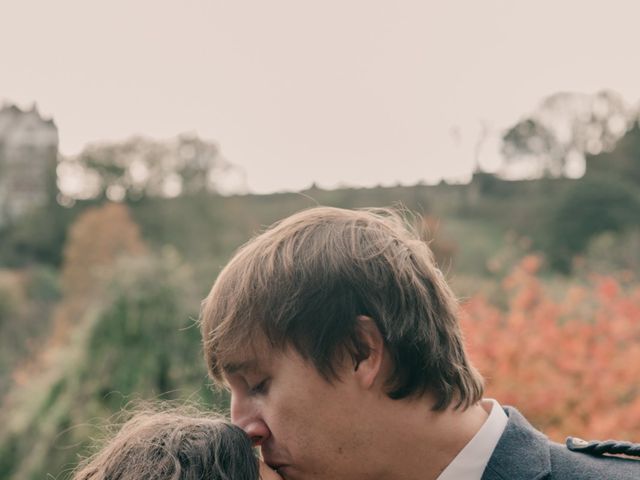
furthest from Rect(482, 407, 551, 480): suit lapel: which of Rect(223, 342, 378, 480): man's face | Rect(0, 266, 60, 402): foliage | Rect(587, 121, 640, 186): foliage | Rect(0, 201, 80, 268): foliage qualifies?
Rect(0, 201, 80, 268): foliage

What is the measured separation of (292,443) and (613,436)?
Result: 365cm

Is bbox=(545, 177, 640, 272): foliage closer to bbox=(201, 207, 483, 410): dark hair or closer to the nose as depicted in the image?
bbox=(201, 207, 483, 410): dark hair

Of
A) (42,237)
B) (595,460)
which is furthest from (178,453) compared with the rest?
(42,237)

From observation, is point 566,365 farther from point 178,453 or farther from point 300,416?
point 178,453

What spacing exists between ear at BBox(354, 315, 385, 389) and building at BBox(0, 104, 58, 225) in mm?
33576

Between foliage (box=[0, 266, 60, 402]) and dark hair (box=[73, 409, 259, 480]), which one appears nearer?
dark hair (box=[73, 409, 259, 480])

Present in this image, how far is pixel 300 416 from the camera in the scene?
1971 mm

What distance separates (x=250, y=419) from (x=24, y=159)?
36320 mm

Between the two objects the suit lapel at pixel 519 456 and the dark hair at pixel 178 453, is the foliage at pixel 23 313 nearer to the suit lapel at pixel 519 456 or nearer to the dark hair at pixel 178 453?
the dark hair at pixel 178 453

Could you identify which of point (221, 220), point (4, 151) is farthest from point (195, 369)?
point (4, 151)

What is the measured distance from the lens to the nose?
200 cm

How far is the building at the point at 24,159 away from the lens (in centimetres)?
3519

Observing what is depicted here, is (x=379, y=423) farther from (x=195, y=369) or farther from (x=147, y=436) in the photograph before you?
(x=195, y=369)

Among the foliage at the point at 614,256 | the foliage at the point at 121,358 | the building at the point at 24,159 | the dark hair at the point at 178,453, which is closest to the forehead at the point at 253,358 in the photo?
the dark hair at the point at 178,453
